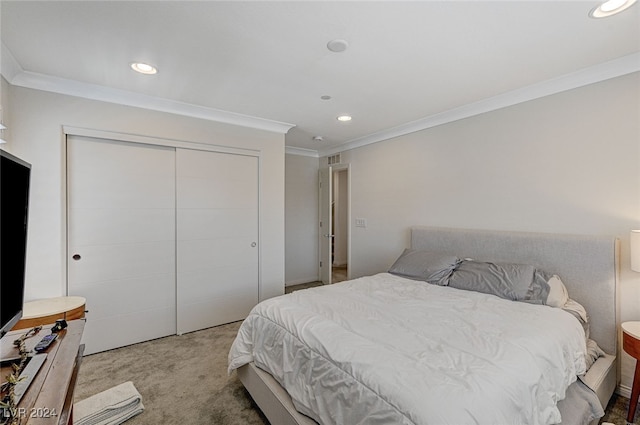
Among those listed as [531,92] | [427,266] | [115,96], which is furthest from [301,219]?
[531,92]

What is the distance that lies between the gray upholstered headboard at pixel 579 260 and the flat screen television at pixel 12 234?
3311 mm

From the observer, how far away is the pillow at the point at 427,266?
8.98 feet

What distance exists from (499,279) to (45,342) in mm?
2885

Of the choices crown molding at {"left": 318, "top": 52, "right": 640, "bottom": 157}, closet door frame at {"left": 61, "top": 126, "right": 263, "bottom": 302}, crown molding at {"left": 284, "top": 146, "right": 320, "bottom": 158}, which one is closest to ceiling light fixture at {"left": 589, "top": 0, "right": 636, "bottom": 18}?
crown molding at {"left": 318, "top": 52, "right": 640, "bottom": 157}

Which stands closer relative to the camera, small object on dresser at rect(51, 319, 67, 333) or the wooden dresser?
the wooden dresser

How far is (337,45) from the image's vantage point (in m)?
1.89

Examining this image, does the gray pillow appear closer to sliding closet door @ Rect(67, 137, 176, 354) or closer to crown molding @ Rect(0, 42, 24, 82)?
sliding closet door @ Rect(67, 137, 176, 354)

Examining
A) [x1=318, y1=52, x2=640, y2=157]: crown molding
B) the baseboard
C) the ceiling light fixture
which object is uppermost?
the ceiling light fixture

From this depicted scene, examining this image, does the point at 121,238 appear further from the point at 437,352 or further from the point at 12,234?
the point at 437,352

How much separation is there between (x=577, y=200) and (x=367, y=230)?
2.45 meters

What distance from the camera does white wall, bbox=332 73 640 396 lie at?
215cm

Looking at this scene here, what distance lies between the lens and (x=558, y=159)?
2.47 metres

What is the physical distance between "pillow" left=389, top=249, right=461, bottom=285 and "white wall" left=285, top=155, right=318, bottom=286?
238 centimetres

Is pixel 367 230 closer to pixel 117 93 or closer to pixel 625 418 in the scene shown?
pixel 625 418
